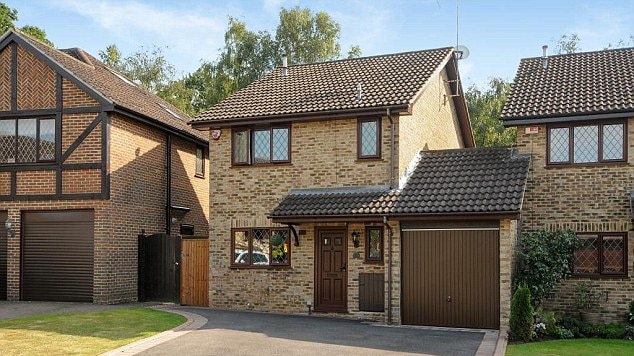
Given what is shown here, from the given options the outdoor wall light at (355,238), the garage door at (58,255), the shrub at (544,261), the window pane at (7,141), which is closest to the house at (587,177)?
the shrub at (544,261)

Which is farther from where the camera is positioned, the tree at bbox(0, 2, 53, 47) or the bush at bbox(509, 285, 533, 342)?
the tree at bbox(0, 2, 53, 47)

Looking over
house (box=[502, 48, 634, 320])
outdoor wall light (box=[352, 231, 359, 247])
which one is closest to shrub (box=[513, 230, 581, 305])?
house (box=[502, 48, 634, 320])

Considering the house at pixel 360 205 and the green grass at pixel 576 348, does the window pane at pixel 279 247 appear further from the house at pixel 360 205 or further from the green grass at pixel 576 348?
the green grass at pixel 576 348

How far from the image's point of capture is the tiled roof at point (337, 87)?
61.7ft

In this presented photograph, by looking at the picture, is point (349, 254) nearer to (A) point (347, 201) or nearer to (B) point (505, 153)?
(A) point (347, 201)

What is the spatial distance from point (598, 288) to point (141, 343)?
35.0 feet

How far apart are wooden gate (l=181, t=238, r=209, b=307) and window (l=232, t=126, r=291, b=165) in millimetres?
2673

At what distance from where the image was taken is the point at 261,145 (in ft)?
65.0

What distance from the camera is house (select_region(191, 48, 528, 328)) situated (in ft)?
53.6

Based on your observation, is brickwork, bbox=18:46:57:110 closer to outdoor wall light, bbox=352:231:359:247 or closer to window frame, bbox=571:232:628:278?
outdoor wall light, bbox=352:231:359:247

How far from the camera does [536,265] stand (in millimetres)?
16219

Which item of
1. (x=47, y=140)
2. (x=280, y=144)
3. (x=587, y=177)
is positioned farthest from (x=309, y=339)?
(x=47, y=140)

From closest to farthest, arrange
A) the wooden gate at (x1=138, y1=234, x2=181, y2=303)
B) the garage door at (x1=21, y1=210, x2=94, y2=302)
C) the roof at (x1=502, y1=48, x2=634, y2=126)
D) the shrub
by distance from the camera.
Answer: the shrub
the roof at (x1=502, y1=48, x2=634, y2=126)
the garage door at (x1=21, y1=210, x2=94, y2=302)
the wooden gate at (x1=138, y1=234, x2=181, y2=303)

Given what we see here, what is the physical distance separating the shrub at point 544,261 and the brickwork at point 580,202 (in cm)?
77
